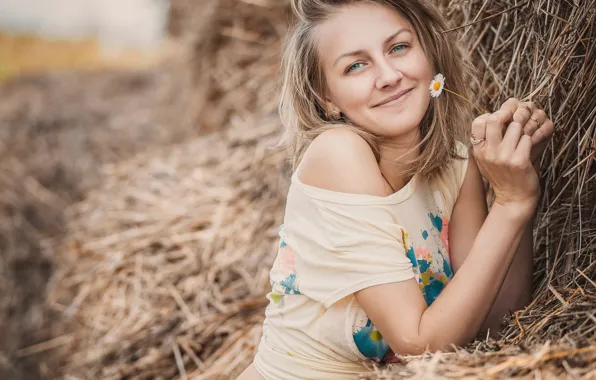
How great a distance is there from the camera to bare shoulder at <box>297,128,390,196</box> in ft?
4.52

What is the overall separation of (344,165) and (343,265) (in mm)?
205

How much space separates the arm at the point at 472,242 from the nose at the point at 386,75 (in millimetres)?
352

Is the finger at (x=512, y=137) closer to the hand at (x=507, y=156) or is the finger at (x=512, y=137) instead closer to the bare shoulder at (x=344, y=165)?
the hand at (x=507, y=156)

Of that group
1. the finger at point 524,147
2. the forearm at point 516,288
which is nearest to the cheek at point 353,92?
the finger at point 524,147

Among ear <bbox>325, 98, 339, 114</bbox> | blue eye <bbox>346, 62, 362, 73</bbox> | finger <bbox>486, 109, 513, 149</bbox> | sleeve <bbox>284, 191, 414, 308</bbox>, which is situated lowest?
sleeve <bbox>284, 191, 414, 308</bbox>

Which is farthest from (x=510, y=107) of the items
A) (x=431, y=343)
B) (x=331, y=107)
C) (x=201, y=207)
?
(x=201, y=207)

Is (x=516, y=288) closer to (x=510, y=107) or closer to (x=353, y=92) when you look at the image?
(x=510, y=107)

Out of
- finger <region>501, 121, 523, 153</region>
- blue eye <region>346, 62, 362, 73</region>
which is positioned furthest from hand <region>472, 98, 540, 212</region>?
blue eye <region>346, 62, 362, 73</region>

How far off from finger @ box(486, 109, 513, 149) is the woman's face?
0.18 meters

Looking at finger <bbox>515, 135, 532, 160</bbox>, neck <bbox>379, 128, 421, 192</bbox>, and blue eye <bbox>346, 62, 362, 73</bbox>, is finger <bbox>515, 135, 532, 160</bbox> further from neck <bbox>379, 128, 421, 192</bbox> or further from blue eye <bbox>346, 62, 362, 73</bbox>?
blue eye <bbox>346, 62, 362, 73</bbox>

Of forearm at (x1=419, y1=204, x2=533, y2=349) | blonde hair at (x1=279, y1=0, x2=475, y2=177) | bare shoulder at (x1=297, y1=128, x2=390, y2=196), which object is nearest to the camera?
forearm at (x1=419, y1=204, x2=533, y2=349)

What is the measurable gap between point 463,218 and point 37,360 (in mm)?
2362

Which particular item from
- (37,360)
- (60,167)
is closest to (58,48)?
(60,167)

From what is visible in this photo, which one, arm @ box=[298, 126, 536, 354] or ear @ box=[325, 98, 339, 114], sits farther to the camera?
ear @ box=[325, 98, 339, 114]
